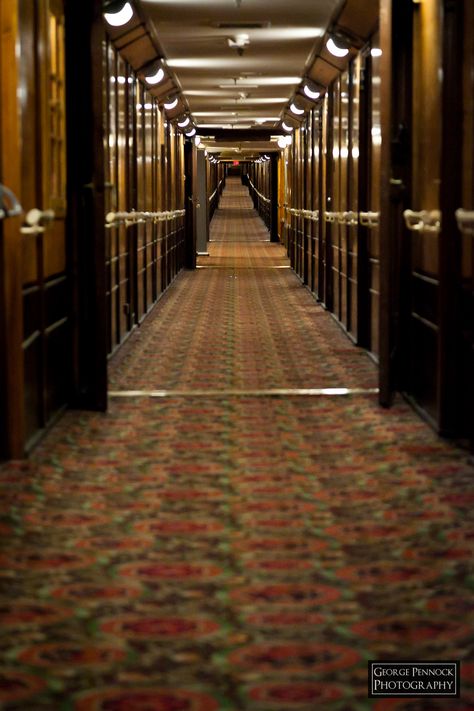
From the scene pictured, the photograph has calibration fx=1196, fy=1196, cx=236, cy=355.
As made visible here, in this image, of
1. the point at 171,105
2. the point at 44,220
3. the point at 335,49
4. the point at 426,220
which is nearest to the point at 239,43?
the point at 335,49

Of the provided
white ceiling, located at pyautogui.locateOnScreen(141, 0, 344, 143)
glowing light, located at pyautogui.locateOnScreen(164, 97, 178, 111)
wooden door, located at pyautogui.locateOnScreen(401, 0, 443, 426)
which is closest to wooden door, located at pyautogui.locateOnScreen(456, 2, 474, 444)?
wooden door, located at pyautogui.locateOnScreen(401, 0, 443, 426)

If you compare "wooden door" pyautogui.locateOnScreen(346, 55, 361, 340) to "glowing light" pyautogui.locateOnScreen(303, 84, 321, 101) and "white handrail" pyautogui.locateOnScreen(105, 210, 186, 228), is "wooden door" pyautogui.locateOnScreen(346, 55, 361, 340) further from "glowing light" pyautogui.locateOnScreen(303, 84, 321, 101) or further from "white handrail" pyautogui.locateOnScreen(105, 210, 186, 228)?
"glowing light" pyautogui.locateOnScreen(303, 84, 321, 101)

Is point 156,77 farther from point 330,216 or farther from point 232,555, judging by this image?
point 232,555

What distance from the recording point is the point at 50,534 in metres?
4.23

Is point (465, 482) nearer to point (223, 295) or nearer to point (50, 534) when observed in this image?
point (50, 534)

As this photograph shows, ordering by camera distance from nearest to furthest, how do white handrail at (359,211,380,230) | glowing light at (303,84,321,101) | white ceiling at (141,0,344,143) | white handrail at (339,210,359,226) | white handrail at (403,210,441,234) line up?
white handrail at (403,210,441,234) < white handrail at (359,211,380,230) < white ceiling at (141,0,344,143) < white handrail at (339,210,359,226) < glowing light at (303,84,321,101)

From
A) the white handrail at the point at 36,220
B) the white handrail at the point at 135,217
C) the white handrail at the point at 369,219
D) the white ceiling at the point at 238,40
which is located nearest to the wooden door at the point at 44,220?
the white handrail at the point at 36,220

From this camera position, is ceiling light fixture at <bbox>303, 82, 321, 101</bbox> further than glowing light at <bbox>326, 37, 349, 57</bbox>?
Yes

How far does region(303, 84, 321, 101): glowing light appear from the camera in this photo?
13766 mm

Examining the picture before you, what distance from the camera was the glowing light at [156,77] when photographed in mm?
A: 11938

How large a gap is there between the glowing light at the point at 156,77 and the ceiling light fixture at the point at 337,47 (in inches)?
83.2

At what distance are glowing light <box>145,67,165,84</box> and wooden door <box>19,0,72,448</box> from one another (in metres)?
Result: 5.24

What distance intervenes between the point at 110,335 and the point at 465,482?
15.1 feet

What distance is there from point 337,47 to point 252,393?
3969 millimetres
